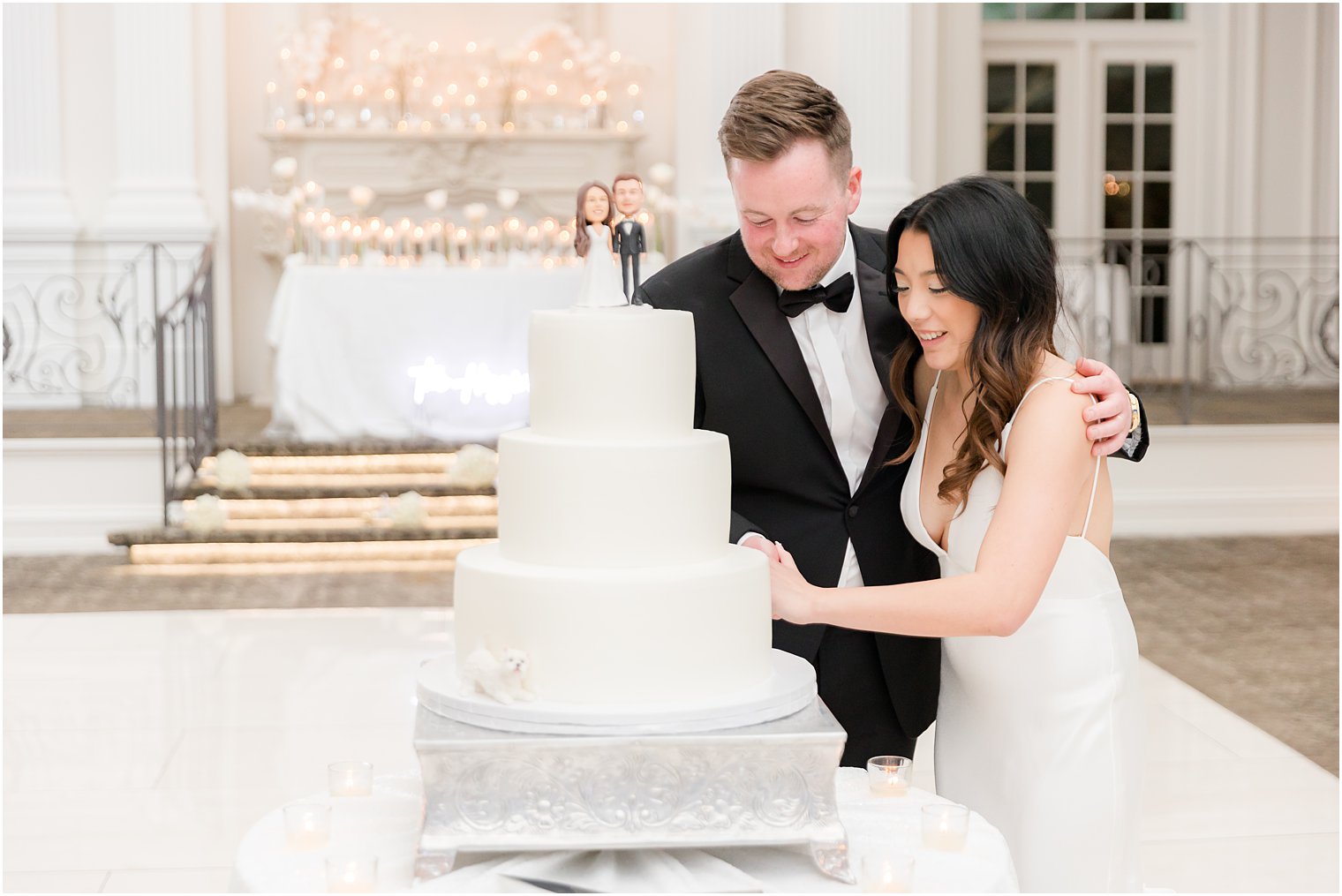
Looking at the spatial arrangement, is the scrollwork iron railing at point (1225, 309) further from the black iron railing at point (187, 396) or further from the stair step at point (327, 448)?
the black iron railing at point (187, 396)

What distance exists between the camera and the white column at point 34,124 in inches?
440

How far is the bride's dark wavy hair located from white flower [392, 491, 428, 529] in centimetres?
584

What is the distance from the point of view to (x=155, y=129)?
1117cm

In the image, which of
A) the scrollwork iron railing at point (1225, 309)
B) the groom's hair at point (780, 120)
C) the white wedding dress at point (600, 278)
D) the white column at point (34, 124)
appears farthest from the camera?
the scrollwork iron railing at point (1225, 309)

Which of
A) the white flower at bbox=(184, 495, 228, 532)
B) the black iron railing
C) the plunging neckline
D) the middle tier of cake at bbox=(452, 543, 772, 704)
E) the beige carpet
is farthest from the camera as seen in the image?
the black iron railing

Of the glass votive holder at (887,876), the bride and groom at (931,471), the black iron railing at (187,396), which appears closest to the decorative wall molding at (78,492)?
the black iron railing at (187,396)

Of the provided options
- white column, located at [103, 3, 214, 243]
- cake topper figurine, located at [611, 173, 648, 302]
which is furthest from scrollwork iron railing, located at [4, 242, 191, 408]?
cake topper figurine, located at [611, 173, 648, 302]

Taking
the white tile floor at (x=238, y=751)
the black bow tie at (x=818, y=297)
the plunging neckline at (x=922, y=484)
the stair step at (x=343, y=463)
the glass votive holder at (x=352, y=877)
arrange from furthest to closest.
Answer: the stair step at (x=343, y=463)
the white tile floor at (x=238, y=751)
the black bow tie at (x=818, y=297)
the plunging neckline at (x=922, y=484)
the glass votive holder at (x=352, y=877)

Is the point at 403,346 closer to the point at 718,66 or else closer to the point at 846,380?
the point at 718,66

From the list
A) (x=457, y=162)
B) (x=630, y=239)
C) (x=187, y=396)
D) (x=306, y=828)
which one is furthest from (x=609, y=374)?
(x=457, y=162)

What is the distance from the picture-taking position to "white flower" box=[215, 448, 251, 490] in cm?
826

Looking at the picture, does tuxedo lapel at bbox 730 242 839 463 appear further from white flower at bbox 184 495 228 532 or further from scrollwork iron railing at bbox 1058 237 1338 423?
scrollwork iron railing at bbox 1058 237 1338 423

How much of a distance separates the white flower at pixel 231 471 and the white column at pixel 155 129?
3.49 metres

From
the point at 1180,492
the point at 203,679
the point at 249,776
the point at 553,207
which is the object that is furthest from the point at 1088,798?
the point at 553,207
